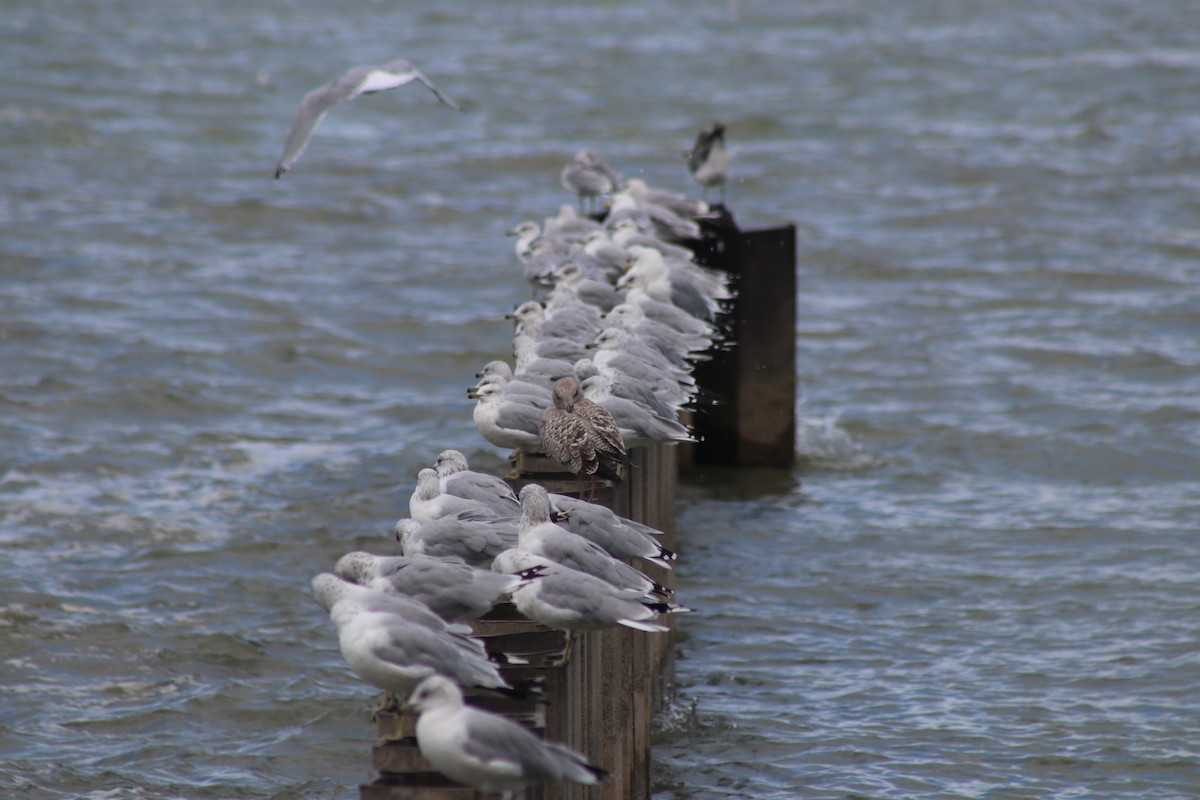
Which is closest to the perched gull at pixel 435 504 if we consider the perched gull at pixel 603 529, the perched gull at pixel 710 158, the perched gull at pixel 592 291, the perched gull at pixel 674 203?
the perched gull at pixel 603 529

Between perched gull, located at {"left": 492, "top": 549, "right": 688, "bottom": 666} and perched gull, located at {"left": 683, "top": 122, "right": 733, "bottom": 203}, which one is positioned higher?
perched gull, located at {"left": 683, "top": 122, "right": 733, "bottom": 203}

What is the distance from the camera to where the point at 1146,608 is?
8.40m

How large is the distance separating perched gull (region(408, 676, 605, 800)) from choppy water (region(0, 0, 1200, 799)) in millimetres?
2840

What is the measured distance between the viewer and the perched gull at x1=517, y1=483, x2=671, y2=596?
188 inches

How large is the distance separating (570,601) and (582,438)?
1.30m

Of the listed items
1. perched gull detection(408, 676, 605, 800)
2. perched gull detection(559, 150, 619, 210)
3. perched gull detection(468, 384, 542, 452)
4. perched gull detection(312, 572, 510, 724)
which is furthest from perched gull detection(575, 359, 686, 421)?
perched gull detection(559, 150, 619, 210)

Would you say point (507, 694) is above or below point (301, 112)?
below

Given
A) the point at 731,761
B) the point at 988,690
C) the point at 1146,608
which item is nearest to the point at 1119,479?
the point at 1146,608

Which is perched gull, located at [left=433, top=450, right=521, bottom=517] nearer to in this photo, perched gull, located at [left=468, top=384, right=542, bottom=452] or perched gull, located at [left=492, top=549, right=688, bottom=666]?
perched gull, located at [left=468, top=384, right=542, bottom=452]

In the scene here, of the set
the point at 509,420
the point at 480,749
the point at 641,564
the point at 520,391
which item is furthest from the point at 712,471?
the point at 480,749

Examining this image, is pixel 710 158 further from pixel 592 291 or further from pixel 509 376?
pixel 509 376

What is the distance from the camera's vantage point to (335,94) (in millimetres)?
10070

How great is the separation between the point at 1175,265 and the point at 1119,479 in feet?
22.4

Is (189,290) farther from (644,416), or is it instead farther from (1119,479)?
(644,416)
